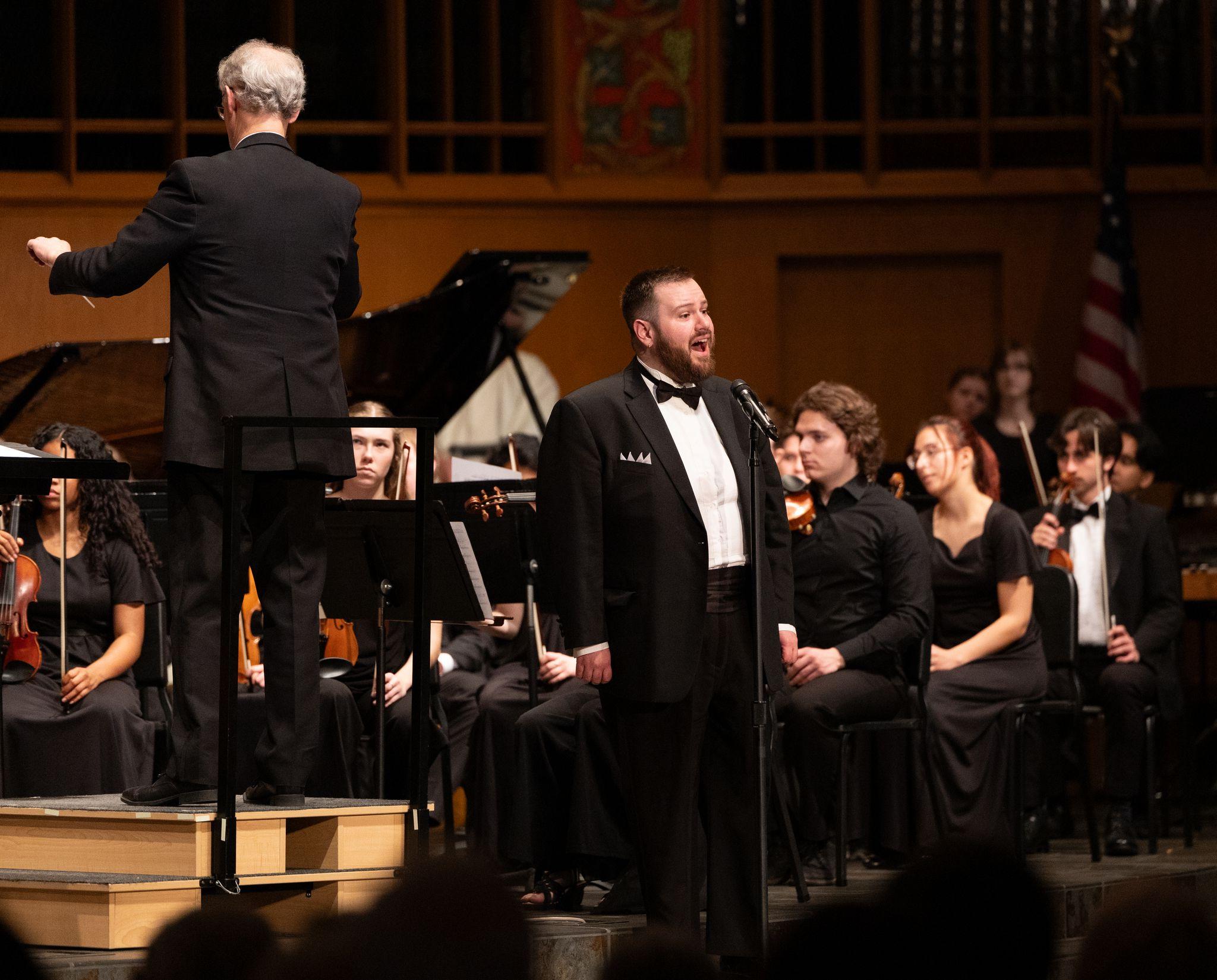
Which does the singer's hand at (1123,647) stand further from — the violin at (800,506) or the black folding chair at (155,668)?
the black folding chair at (155,668)

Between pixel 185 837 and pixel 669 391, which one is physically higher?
pixel 669 391

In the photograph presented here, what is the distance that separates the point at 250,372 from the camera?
334cm

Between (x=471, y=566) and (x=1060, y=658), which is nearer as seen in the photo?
(x=471, y=566)

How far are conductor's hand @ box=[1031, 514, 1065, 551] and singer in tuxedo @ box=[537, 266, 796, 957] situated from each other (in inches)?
93.6

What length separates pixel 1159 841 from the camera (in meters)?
5.62

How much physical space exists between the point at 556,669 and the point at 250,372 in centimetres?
179

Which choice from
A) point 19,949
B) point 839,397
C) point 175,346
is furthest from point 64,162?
point 19,949

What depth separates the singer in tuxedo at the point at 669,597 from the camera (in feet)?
11.4

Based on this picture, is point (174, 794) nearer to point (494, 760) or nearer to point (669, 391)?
point (669, 391)

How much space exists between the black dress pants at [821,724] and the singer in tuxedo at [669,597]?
1.01 metres

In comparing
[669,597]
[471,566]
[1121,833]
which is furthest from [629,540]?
[1121,833]

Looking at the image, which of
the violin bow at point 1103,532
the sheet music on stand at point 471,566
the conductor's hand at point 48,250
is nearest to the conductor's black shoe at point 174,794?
the sheet music on stand at point 471,566

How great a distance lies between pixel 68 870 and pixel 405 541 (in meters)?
1.02

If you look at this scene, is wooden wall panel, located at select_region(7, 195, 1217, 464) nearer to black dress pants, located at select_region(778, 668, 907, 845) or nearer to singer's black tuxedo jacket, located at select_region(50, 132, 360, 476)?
black dress pants, located at select_region(778, 668, 907, 845)
